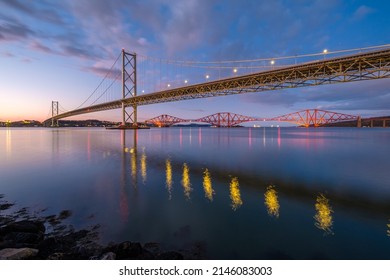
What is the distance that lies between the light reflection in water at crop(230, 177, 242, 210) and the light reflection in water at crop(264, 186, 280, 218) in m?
0.89

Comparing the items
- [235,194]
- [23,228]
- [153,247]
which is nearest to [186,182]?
[235,194]

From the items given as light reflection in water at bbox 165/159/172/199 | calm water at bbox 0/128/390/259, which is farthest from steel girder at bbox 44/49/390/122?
light reflection in water at bbox 165/159/172/199

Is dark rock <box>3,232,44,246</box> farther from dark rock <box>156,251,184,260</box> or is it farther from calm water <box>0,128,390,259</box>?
dark rock <box>156,251,184,260</box>

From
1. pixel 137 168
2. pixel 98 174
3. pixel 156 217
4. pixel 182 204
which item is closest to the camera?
pixel 156 217

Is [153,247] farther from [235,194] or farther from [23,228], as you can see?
[235,194]

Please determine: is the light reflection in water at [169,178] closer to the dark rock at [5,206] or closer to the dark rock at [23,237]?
the dark rock at [23,237]

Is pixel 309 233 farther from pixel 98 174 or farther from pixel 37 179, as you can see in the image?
pixel 37 179

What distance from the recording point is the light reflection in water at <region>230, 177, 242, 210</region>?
6853 millimetres

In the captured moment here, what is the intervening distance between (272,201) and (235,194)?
132 centimetres

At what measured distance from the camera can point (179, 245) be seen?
14.6 ft

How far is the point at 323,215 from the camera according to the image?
5973mm

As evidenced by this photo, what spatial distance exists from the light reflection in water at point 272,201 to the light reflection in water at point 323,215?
1.05 meters
